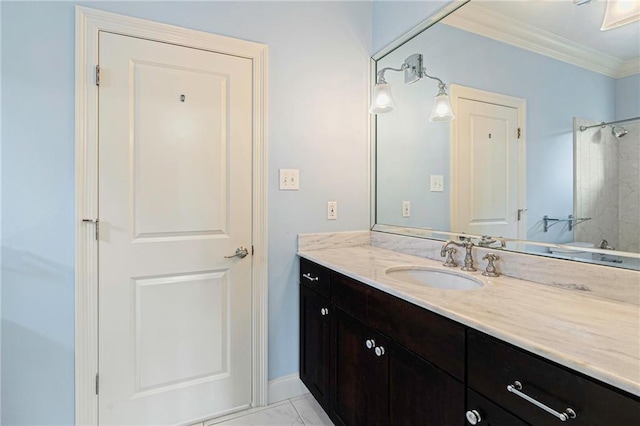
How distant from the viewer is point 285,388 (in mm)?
1900

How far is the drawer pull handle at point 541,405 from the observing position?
2.07 ft

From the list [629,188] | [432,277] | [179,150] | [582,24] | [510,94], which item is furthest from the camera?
[179,150]

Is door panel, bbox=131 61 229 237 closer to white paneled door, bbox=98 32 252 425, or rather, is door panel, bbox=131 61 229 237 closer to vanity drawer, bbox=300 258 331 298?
white paneled door, bbox=98 32 252 425

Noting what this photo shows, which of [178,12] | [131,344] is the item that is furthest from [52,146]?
[131,344]

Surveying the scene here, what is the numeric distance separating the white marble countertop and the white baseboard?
98 cm

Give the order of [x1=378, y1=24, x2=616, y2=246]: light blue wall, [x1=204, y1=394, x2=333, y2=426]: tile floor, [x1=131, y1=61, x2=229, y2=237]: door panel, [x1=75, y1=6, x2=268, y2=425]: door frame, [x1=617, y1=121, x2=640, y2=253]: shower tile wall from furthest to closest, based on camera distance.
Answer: [x1=204, y1=394, x2=333, y2=426]: tile floor → [x1=131, y1=61, x2=229, y2=237]: door panel → [x1=75, y1=6, x2=268, y2=425]: door frame → [x1=378, y1=24, x2=616, y2=246]: light blue wall → [x1=617, y1=121, x2=640, y2=253]: shower tile wall

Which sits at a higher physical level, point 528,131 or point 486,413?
point 528,131

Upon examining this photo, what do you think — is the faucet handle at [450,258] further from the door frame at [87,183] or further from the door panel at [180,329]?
the door frame at [87,183]

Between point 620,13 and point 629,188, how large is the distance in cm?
57

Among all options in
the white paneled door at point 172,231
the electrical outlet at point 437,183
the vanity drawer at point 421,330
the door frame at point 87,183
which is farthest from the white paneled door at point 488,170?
the door frame at point 87,183

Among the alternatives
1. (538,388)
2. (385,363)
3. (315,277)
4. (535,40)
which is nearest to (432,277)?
(385,363)

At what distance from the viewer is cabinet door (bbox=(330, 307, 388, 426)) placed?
123cm

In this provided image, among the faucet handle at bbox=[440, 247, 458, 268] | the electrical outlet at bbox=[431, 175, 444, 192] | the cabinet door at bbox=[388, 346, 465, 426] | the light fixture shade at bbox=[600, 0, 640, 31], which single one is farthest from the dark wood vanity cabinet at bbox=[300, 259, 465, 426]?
the light fixture shade at bbox=[600, 0, 640, 31]

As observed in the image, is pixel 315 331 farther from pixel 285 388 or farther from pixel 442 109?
pixel 442 109
